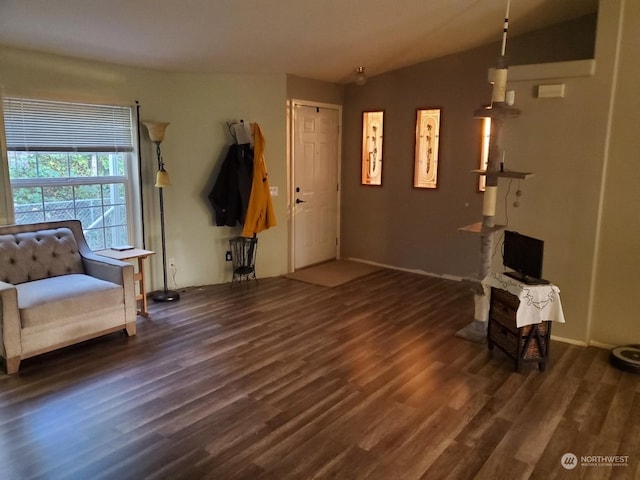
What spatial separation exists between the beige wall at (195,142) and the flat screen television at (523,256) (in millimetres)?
2883

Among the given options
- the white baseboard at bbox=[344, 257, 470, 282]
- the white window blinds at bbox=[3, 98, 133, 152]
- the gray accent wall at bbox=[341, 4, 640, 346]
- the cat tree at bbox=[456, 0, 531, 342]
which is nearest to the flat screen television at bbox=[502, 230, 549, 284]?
the cat tree at bbox=[456, 0, 531, 342]

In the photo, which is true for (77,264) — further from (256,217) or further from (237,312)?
(256,217)

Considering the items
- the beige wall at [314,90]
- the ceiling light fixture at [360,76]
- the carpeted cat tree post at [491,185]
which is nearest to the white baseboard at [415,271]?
the carpeted cat tree post at [491,185]

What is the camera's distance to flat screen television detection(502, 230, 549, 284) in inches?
134

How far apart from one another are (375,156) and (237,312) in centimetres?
295

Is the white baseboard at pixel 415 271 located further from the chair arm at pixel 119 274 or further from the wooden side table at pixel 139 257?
the chair arm at pixel 119 274

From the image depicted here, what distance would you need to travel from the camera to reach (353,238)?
676 cm

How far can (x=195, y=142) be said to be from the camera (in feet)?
17.1

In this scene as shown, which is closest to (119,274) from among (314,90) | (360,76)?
(314,90)

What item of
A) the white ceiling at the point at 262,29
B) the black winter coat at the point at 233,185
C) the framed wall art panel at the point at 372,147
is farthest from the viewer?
the framed wall art panel at the point at 372,147

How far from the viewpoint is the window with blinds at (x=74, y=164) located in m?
4.05

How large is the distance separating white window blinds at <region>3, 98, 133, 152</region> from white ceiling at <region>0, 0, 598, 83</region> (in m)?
0.46

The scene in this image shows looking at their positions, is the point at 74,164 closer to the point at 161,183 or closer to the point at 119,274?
the point at 161,183

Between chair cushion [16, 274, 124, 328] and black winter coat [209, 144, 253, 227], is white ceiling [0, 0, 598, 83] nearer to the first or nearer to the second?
black winter coat [209, 144, 253, 227]
